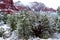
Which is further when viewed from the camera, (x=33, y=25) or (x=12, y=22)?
(x=12, y=22)

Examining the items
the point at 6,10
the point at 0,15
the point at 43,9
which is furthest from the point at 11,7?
the point at 43,9

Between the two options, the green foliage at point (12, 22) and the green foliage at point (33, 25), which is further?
the green foliage at point (12, 22)

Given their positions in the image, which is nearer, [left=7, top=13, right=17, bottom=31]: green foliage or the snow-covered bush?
the snow-covered bush

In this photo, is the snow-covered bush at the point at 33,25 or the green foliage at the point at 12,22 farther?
the green foliage at the point at 12,22

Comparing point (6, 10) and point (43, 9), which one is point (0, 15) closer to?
point (6, 10)

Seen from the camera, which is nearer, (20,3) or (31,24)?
(31,24)

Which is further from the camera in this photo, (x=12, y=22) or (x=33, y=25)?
(x=12, y=22)

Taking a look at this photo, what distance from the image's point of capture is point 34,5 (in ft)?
12.5

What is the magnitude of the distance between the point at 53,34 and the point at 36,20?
1.30ft

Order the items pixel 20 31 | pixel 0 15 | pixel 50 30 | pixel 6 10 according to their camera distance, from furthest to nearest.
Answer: pixel 6 10 → pixel 0 15 → pixel 50 30 → pixel 20 31

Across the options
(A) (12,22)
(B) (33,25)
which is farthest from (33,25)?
(A) (12,22)

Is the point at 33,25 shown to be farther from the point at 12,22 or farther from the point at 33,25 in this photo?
the point at 12,22

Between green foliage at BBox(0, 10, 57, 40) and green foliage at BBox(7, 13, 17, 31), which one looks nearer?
green foliage at BBox(0, 10, 57, 40)

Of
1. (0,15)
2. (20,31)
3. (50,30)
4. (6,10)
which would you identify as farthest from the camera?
(6,10)
